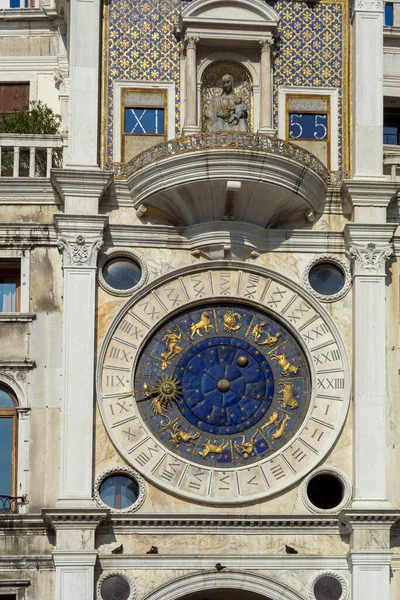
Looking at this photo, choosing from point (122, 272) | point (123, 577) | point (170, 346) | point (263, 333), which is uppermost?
point (122, 272)

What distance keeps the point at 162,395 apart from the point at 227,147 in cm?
386

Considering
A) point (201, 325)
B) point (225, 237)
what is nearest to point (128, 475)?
point (201, 325)

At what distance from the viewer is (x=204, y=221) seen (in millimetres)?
32406

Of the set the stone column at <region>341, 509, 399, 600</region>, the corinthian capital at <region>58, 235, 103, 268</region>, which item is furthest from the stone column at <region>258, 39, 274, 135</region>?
the stone column at <region>341, 509, 399, 600</region>

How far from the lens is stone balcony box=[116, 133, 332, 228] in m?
31.7

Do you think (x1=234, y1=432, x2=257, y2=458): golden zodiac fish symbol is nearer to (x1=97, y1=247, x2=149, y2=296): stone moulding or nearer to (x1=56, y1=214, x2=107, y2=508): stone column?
(x1=56, y1=214, x2=107, y2=508): stone column

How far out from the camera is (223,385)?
31875 mm

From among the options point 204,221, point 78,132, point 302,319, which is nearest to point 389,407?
point 302,319

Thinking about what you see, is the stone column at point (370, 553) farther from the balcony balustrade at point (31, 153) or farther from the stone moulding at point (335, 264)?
the balcony balustrade at point (31, 153)

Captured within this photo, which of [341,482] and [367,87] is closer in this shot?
[341,482]

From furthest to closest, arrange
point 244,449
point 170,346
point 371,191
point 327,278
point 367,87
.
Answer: point 367,87
point 327,278
point 371,191
point 170,346
point 244,449

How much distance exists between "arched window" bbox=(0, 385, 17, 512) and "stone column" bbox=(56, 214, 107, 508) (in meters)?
0.89

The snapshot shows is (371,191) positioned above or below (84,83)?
below

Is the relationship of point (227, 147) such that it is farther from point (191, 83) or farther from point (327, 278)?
point (327, 278)
